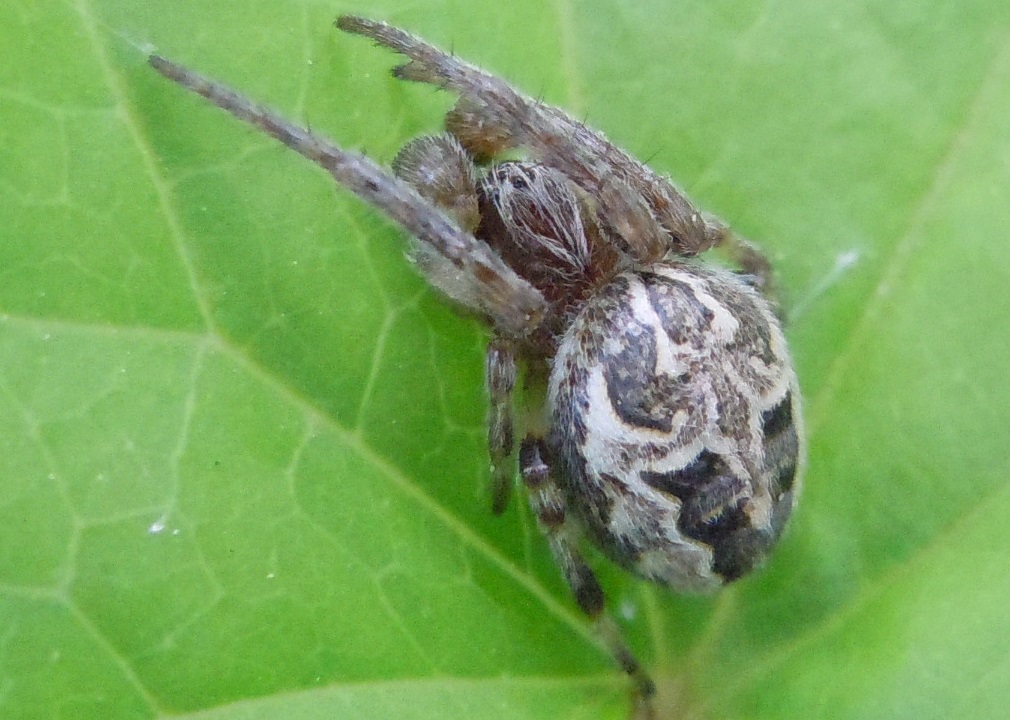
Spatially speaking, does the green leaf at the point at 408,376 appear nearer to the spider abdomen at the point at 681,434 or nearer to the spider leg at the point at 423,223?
the spider leg at the point at 423,223

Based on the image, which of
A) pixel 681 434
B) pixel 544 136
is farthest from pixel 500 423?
pixel 544 136

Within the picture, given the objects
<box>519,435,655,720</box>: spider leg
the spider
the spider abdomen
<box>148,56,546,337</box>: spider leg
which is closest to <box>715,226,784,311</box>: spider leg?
the spider

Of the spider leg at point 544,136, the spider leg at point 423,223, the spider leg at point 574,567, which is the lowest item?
the spider leg at point 574,567

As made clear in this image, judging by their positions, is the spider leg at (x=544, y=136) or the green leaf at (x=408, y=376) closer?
the green leaf at (x=408, y=376)

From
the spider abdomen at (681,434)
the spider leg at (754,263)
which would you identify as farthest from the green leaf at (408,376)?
the spider abdomen at (681,434)

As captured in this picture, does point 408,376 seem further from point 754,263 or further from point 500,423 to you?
point 754,263
